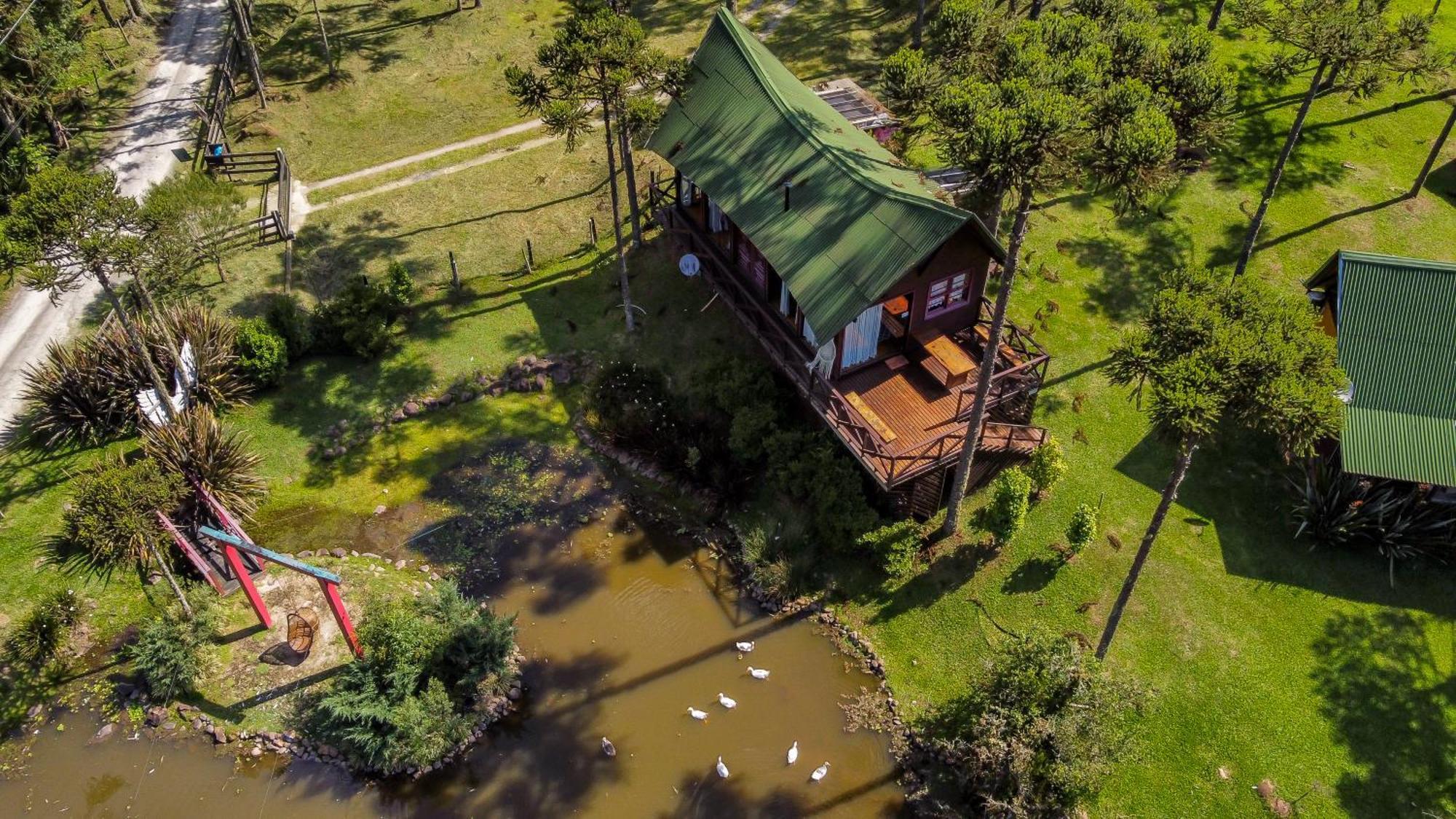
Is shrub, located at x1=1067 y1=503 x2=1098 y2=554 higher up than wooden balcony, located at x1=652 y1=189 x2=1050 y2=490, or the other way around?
wooden balcony, located at x1=652 y1=189 x2=1050 y2=490

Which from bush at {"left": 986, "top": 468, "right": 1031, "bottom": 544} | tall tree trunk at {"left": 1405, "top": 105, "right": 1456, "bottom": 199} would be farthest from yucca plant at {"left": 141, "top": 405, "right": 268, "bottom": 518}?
tall tree trunk at {"left": 1405, "top": 105, "right": 1456, "bottom": 199}

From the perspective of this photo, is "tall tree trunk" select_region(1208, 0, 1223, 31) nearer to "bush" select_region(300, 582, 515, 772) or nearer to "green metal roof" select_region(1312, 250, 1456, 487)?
"green metal roof" select_region(1312, 250, 1456, 487)

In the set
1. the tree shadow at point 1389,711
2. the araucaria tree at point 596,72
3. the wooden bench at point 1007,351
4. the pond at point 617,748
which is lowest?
the pond at point 617,748

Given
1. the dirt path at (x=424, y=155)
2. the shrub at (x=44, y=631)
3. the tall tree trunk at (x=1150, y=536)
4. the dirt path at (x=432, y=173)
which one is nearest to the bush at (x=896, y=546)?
the tall tree trunk at (x=1150, y=536)

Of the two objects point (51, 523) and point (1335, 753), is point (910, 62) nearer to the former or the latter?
point (1335, 753)

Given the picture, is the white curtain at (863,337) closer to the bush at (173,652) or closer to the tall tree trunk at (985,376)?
the tall tree trunk at (985,376)

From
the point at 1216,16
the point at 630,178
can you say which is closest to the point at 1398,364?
the point at 1216,16
